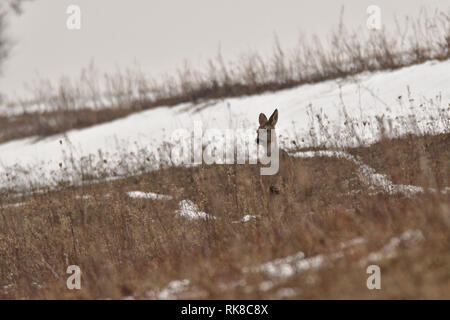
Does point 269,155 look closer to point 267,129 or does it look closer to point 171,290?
point 267,129

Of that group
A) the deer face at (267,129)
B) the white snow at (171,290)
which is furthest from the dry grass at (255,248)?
the deer face at (267,129)

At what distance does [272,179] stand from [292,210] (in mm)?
1217

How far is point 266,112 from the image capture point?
12.2m

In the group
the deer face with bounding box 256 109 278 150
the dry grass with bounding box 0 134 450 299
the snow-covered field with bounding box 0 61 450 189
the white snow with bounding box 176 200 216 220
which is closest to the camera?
the dry grass with bounding box 0 134 450 299

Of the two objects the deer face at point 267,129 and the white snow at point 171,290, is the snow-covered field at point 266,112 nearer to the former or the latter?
the deer face at point 267,129

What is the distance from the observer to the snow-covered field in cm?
879

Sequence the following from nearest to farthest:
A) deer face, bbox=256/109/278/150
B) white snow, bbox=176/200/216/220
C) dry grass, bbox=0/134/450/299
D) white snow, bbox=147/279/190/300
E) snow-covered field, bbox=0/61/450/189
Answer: dry grass, bbox=0/134/450/299 → white snow, bbox=147/279/190/300 → white snow, bbox=176/200/216/220 → deer face, bbox=256/109/278/150 → snow-covered field, bbox=0/61/450/189

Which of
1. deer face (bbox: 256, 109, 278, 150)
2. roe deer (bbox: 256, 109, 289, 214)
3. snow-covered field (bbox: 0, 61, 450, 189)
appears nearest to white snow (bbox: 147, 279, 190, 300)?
roe deer (bbox: 256, 109, 289, 214)

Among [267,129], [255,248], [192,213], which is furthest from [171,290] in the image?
[192,213]

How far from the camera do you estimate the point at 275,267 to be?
10.9 feet

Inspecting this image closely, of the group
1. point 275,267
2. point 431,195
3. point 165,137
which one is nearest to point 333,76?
point 165,137

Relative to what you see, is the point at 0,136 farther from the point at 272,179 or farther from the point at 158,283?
the point at 158,283

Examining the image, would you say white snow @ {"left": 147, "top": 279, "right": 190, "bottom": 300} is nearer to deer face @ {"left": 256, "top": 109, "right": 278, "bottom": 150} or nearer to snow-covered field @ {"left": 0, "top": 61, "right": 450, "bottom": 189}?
deer face @ {"left": 256, "top": 109, "right": 278, "bottom": 150}

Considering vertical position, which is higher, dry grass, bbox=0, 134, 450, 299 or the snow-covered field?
the snow-covered field
